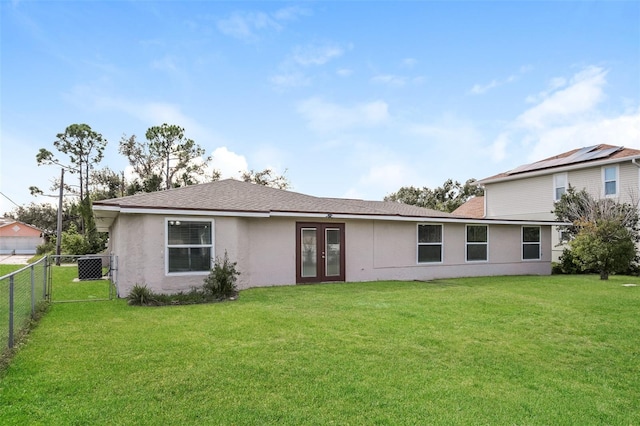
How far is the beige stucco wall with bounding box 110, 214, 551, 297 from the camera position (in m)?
9.98

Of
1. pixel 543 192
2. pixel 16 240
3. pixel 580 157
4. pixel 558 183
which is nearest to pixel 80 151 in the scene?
pixel 16 240

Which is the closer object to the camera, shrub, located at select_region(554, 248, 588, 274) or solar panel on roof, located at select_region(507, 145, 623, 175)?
shrub, located at select_region(554, 248, 588, 274)

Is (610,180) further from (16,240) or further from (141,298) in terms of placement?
(16,240)

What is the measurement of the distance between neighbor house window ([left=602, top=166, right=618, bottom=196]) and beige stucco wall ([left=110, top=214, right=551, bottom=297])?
12.8ft

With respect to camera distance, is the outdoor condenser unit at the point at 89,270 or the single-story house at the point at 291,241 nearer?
the single-story house at the point at 291,241

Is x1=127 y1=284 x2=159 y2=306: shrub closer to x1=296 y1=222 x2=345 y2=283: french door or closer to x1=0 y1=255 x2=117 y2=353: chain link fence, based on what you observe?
x1=0 y1=255 x2=117 y2=353: chain link fence

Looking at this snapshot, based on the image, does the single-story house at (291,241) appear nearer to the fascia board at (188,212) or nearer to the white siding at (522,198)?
the fascia board at (188,212)

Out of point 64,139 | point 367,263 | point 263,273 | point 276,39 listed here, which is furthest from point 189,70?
point 64,139

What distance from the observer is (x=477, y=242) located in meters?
15.6

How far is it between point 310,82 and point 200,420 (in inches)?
621

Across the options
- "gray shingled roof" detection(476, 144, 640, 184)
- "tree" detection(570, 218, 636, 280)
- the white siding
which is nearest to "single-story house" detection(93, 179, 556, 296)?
"tree" detection(570, 218, 636, 280)

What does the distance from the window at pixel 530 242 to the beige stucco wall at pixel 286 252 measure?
0.98 feet

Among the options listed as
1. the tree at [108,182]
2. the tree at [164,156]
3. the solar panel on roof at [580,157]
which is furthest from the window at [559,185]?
the tree at [108,182]

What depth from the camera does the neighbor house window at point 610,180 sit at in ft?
59.2
